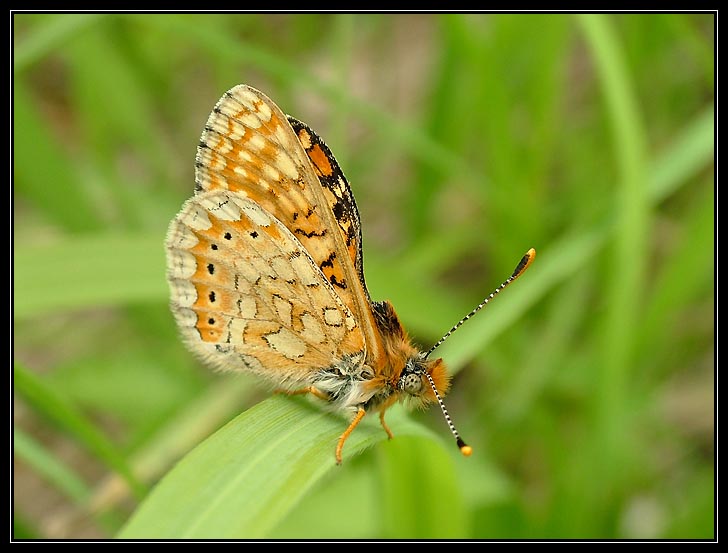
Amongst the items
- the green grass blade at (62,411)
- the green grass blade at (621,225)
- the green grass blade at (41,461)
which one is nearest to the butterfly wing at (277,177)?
the green grass blade at (62,411)

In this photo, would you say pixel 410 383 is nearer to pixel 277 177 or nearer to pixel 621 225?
pixel 277 177

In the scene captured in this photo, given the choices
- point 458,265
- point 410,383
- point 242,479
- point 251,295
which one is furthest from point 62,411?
point 458,265

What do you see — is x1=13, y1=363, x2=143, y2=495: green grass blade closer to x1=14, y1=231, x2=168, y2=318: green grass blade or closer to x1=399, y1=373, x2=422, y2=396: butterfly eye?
x1=14, y1=231, x2=168, y2=318: green grass blade

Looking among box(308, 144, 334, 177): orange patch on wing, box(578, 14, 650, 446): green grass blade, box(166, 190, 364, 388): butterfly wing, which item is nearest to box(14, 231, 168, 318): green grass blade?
box(166, 190, 364, 388): butterfly wing

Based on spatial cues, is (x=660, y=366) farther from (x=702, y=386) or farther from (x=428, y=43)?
(x=428, y=43)

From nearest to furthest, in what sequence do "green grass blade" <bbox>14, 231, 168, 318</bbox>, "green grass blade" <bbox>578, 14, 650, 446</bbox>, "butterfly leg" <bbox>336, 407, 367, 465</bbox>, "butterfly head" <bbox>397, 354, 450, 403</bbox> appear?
1. "butterfly leg" <bbox>336, 407, 367, 465</bbox>
2. "butterfly head" <bbox>397, 354, 450, 403</bbox>
3. "green grass blade" <bbox>14, 231, 168, 318</bbox>
4. "green grass blade" <bbox>578, 14, 650, 446</bbox>
